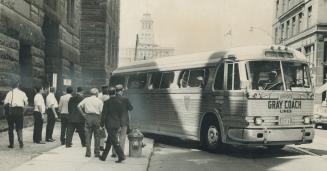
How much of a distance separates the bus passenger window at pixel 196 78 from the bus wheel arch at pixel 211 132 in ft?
3.45

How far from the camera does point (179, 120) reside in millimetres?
17703

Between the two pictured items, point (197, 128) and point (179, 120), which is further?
point (179, 120)

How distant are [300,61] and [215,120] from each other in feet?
9.38

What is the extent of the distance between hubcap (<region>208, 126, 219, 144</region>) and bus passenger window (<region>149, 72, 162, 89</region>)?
4052mm

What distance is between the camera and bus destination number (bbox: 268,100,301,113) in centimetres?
1435

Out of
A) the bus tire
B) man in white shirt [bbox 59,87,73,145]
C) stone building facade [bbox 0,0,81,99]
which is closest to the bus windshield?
the bus tire

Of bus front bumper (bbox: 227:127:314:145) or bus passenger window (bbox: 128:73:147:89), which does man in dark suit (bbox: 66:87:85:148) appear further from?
bus passenger window (bbox: 128:73:147:89)

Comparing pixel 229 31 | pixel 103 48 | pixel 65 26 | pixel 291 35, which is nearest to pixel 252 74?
pixel 65 26

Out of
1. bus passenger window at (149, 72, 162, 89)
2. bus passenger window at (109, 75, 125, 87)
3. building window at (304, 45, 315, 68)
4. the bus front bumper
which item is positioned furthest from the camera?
building window at (304, 45, 315, 68)

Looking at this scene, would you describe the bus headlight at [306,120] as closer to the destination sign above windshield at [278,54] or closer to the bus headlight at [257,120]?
the bus headlight at [257,120]

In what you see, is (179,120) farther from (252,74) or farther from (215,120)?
(252,74)

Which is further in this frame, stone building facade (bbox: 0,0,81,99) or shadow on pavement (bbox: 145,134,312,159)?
stone building facade (bbox: 0,0,81,99)

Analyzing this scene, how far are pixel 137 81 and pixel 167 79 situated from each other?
280 centimetres

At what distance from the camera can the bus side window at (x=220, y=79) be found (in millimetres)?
15344
